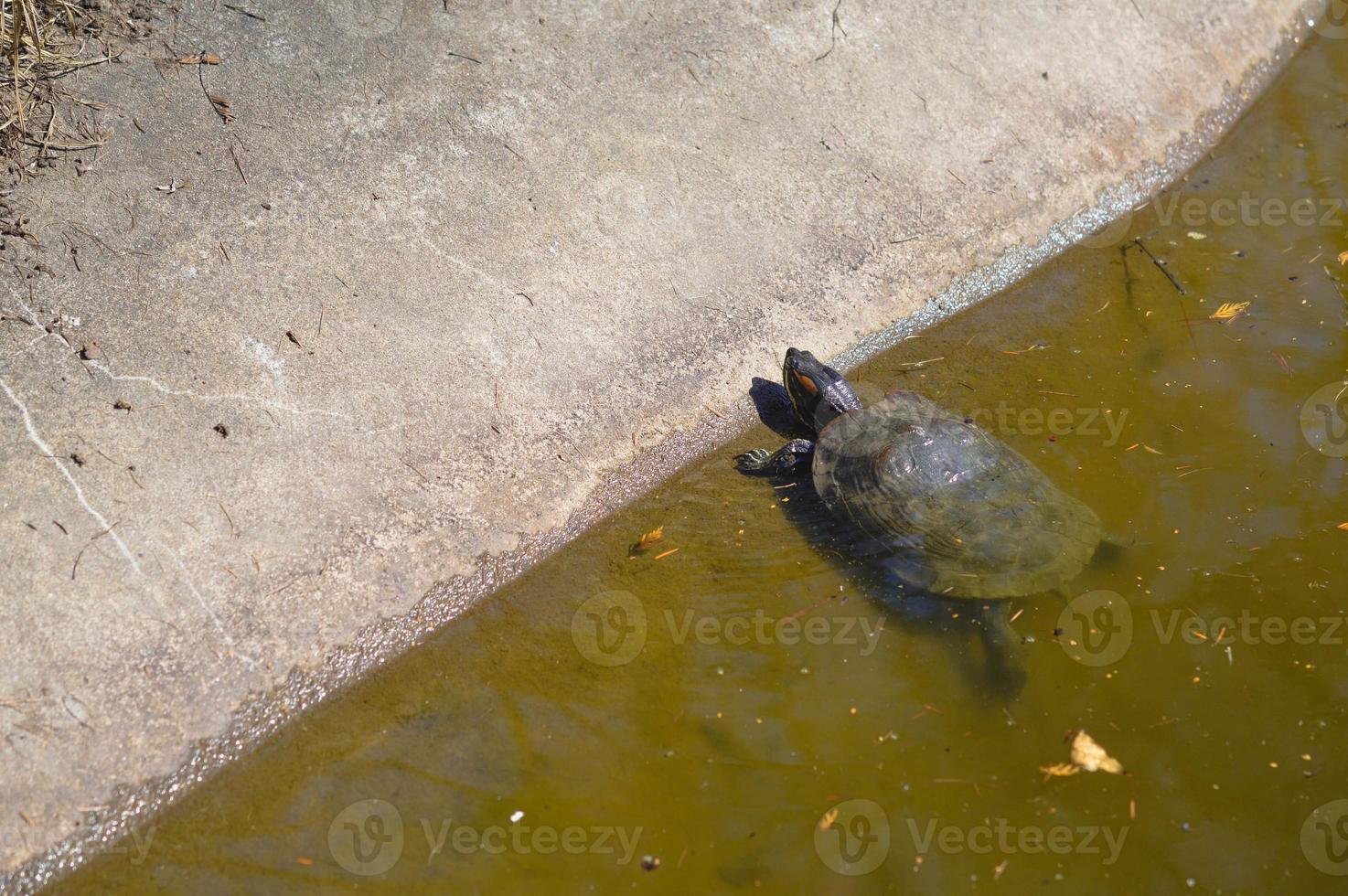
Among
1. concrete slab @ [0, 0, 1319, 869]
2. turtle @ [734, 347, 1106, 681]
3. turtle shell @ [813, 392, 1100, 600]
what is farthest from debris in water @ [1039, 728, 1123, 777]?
concrete slab @ [0, 0, 1319, 869]

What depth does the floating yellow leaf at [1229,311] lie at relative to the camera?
517 centimetres

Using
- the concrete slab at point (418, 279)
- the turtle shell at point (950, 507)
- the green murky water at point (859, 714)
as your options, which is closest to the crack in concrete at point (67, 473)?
the concrete slab at point (418, 279)

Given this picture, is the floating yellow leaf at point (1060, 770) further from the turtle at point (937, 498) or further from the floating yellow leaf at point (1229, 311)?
the floating yellow leaf at point (1229, 311)

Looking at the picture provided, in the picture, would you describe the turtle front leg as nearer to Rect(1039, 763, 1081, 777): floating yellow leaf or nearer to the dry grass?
Rect(1039, 763, 1081, 777): floating yellow leaf

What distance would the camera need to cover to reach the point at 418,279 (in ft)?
14.9

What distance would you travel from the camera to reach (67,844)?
3.16 meters

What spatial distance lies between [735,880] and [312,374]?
269 centimetres

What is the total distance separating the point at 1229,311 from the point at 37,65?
20.5ft

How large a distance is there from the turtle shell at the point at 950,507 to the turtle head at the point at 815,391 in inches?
5.6

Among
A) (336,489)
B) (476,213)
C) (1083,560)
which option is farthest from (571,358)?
(1083,560)

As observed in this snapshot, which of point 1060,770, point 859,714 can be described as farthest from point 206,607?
point 1060,770

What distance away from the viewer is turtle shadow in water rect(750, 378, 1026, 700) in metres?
3.69

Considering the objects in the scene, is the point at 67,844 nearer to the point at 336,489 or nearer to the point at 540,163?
the point at 336,489

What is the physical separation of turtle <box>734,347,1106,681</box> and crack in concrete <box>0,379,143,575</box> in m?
2.60
